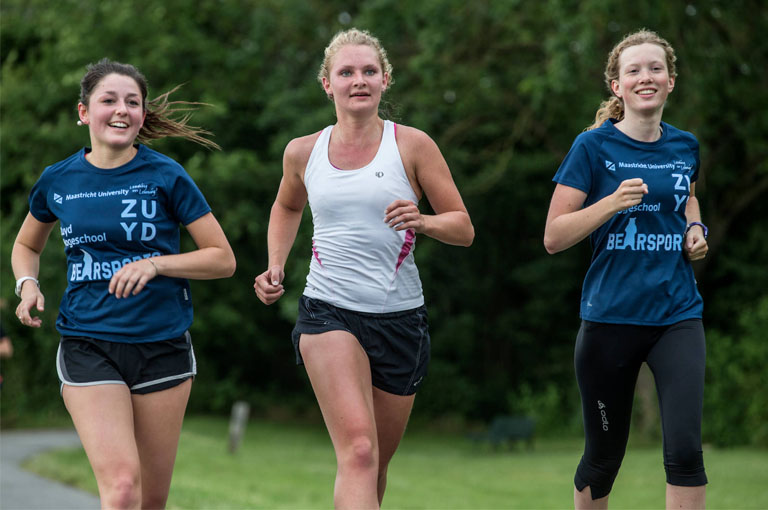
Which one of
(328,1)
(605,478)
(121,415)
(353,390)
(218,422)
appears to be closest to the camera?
(121,415)

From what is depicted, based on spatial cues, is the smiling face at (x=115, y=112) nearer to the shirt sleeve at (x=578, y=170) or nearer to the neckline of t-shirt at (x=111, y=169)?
the neckline of t-shirt at (x=111, y=169)

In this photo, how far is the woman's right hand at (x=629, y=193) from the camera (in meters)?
4.14

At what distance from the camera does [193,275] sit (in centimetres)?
430

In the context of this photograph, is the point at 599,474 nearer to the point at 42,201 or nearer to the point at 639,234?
the point at 639,234

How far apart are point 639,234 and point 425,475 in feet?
41.7

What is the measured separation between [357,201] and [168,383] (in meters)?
1.12

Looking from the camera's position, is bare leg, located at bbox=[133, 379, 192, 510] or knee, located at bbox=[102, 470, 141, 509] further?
bare leg, located at bbox=[133, 379, 192, 510]

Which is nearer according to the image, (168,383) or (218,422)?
(168,383)

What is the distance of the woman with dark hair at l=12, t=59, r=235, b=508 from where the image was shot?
416cm

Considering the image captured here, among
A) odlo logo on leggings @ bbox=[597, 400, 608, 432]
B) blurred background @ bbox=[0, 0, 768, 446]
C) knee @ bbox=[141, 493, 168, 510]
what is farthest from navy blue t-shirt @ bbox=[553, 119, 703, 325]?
blurred background @ bbox=[0, 0, 768, 446]

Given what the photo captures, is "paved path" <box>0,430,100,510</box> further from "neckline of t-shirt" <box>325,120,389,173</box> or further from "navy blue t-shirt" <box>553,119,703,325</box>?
"navy blue t-shirt" <box>553,119,703,325</box>

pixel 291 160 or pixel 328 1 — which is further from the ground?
pixel 328 1

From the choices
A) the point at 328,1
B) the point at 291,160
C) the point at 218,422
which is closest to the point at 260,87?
the point at 328,1

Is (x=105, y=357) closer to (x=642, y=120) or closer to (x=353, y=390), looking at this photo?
(x=353, y=390)
